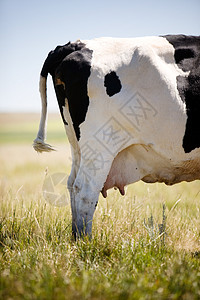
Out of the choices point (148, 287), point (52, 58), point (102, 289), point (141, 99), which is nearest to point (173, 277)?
point (148, 287)

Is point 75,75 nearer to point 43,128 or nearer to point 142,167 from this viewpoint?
point 43,128

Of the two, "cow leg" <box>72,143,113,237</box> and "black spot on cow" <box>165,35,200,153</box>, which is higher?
"black spot on cow" <box>165,35,200,153</box>

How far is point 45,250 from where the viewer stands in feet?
11.0

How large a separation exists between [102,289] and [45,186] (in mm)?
2528

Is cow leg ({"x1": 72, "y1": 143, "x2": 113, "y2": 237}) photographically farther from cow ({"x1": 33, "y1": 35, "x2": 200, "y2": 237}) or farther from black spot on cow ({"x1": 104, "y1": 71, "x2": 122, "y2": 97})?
black spot on cow ({"x1": 104, "y1": 71, "x2": 122, "y2": 97})

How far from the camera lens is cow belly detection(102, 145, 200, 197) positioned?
155 inches

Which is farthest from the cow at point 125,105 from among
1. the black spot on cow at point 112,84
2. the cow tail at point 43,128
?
the cow tail at point 43,128

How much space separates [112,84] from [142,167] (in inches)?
42.8

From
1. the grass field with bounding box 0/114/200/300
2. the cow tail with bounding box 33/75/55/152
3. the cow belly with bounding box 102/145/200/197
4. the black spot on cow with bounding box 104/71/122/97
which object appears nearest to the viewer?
the grass field with bounding box 0/114/200/300

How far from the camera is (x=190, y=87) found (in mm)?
3779

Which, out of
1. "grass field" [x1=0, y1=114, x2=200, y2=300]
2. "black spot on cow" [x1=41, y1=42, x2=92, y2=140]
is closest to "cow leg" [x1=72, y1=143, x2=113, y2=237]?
"grass field" [x1=0, y1=114, x2=200, y2=300]

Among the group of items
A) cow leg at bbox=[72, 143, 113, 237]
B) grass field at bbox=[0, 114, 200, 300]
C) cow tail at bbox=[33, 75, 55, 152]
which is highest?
cow tail at bbox=[33, 75, 55, 152]

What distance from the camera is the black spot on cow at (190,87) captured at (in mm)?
3754

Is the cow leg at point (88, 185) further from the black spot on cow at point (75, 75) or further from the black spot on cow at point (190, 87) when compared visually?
the black spot on cow at point (190, 87)
